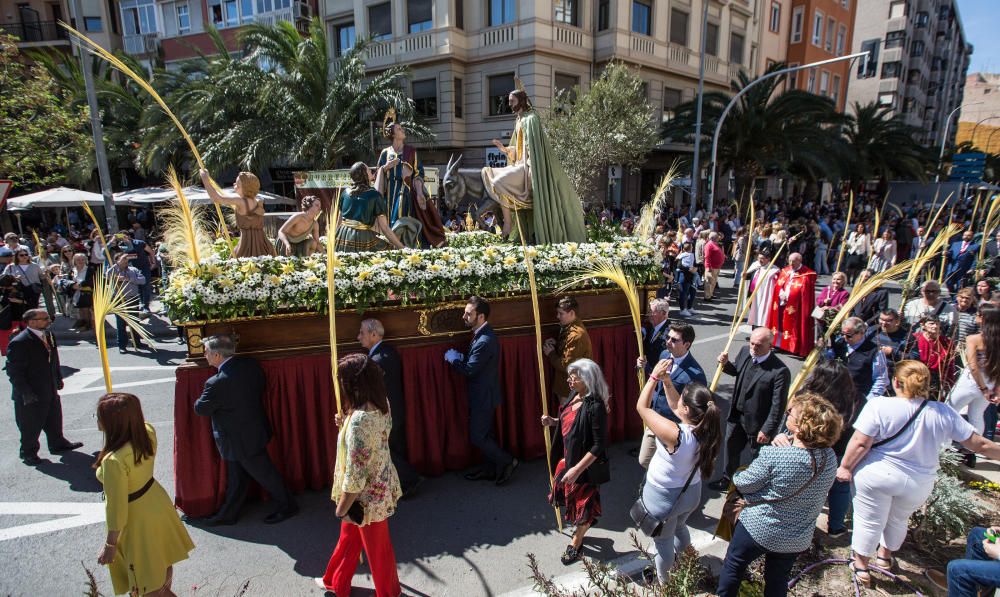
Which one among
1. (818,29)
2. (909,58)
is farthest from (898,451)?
(909,58)

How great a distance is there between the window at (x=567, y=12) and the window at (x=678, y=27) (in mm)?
5507

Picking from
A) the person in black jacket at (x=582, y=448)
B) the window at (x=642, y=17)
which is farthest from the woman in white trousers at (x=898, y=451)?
the window at (x=642, y=17)

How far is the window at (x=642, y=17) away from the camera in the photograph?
76.4 feet

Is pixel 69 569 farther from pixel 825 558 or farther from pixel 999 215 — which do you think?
pixel 999 215

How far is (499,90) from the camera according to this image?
2247 cm

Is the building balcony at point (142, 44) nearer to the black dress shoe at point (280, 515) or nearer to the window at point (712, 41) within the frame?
the window at point (712, 41)

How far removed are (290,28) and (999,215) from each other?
69.2 ft

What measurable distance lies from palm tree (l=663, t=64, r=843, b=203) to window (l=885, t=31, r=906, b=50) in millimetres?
37015

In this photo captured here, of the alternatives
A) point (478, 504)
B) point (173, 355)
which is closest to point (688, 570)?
point (478, 504)

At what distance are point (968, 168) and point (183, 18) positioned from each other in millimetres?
46241

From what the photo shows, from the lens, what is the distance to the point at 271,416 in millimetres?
4641

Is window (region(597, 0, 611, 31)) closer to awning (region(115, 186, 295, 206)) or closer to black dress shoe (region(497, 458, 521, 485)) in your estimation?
awning (region(115, 186, 295, 206))

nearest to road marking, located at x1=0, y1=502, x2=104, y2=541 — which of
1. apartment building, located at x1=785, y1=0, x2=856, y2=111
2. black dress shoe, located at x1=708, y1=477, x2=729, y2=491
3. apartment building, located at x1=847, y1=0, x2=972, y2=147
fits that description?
black dress shoe, located at x1=708, y1=477, x2=729, y2=491

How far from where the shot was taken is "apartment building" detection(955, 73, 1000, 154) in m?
69.1
